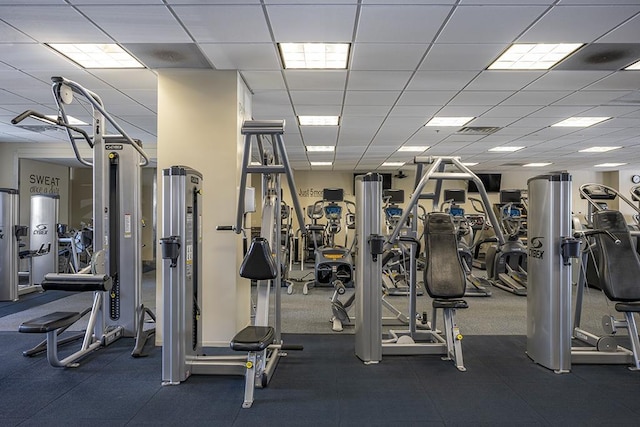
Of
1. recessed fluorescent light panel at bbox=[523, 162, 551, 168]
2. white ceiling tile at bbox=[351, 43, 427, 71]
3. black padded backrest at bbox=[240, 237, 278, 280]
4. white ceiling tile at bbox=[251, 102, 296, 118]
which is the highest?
white ceiling tile at bbox=[351, 43, 427, 71]

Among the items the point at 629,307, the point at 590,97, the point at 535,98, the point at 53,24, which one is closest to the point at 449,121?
the point at 535,98

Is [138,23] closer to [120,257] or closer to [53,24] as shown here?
[53,24]

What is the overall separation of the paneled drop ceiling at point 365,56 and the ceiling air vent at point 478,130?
5.3 inches

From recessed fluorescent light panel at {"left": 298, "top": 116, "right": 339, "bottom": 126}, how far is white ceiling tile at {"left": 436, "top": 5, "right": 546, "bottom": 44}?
274cm

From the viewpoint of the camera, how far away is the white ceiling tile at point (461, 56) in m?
3.34

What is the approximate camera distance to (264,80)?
13.6 feet

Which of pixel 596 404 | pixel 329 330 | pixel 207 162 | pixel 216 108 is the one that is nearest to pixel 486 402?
pixel 596 404

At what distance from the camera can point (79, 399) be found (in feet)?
8.76

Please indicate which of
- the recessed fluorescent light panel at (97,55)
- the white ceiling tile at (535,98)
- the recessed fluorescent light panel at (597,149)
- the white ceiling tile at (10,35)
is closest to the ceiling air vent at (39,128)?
the recessed fluorescent light panel at (97,55)

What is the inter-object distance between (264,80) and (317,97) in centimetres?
84

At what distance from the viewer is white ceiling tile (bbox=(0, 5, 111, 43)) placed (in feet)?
9.05

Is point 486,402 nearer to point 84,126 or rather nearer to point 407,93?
point 407,93

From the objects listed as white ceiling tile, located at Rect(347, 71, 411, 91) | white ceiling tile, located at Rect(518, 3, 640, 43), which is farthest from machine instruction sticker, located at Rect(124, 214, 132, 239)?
white ceiling tile, located at Rect(518, 3, 640, 43)

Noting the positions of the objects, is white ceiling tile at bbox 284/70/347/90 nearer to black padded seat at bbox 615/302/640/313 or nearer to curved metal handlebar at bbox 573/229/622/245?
curved metal handlebar at bbox 573/229/622/245
